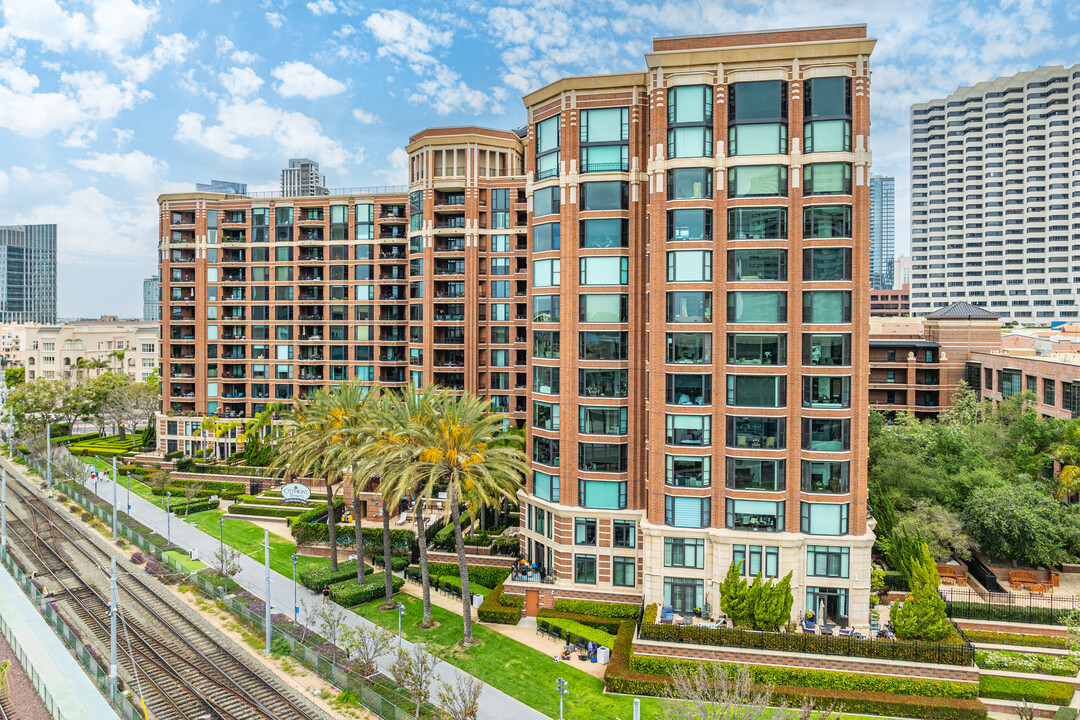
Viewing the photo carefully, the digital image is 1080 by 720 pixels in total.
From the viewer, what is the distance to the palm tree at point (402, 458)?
3884 cm

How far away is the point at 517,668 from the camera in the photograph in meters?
36.4

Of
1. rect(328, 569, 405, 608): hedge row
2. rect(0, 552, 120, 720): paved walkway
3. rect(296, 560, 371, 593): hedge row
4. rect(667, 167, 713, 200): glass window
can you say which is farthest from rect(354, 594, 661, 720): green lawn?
rect(667, 167, 713, 200): glass window

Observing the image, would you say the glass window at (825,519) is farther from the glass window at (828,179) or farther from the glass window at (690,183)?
the glass window at (690,183)

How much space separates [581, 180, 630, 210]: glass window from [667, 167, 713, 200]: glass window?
3.31 metres

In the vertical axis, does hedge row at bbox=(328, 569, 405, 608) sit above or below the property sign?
below

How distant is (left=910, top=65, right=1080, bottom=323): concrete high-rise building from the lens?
15438cm

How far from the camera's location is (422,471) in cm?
3966

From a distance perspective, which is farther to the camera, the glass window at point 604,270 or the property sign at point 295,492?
the property sign at point 295,492

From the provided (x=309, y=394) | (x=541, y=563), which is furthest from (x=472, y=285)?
(x=541, y=563)

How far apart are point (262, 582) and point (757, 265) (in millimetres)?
41414

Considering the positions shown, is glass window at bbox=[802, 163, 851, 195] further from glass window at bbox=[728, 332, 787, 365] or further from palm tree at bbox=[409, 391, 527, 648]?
palm tree at bbox=[409, 391, 527, 648]

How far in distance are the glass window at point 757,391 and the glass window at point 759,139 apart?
13834 millimetres

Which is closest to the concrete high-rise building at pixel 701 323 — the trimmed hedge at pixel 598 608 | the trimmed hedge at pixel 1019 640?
the trimmed hedge at pixel 598 608

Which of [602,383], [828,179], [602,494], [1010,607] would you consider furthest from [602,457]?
[1010,607]
